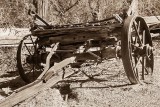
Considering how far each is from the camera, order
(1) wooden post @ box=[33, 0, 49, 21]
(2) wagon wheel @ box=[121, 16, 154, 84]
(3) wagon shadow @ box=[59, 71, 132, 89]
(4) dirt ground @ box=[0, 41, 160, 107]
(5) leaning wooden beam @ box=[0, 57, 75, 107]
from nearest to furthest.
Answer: (5) leaning wooden beam @ box=[0, 57, 75, 107] → (4) dirt ground @ box=[0, 41, 160, 107] → (2) wagon wheel @ box=[121, 16, 154, 84] → (3) wagon shadow @ box=[59, 71, 132, 89] → (1) wooden post @ box=[33, 0, 49, 21]

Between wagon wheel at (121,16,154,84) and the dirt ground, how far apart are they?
244 millimetres

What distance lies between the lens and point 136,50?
6832 millimetres

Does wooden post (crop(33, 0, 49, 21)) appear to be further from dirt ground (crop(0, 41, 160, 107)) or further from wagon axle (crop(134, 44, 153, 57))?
wagon axle (crop(134, 44, 153, 57))

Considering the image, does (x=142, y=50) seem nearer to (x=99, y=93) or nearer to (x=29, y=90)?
(x=99, y=93)

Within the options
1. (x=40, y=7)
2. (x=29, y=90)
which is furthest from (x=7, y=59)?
(x=29, y=90)

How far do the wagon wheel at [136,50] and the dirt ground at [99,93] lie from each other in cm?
24

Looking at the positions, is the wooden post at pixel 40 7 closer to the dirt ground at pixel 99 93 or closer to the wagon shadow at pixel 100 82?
the dirt ground at pixel 99 93

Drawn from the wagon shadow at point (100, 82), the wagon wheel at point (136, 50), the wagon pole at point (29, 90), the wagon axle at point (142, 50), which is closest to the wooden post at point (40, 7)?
the wagon shadow at point (100, 82)

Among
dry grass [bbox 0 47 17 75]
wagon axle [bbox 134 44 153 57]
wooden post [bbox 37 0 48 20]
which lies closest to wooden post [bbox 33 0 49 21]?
wooden post [bbox 37 0 48 20]

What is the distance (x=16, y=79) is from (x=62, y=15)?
4.87 meters

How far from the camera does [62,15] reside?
1234 cm

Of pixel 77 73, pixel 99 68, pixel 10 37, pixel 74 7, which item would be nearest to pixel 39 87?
pixel 77 73

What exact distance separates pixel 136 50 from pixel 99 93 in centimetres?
131

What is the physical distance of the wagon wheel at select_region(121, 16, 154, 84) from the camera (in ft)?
19.8
